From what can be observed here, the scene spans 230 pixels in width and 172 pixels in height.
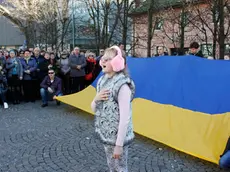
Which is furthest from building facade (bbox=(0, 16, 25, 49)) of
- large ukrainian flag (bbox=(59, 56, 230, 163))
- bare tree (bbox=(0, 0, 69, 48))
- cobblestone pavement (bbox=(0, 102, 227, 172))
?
large ukrainian flag (bbox=(59, 56, 230, 163))

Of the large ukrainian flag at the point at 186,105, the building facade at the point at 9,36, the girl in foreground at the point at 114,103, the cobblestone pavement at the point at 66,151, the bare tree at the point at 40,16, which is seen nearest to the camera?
the girl in foreground at the point at 114,103

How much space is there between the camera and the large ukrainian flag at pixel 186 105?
16.1 feet

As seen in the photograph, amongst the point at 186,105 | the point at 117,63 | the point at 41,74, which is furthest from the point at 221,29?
the point at 117,63

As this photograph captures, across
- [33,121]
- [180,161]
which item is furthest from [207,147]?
[33,121]

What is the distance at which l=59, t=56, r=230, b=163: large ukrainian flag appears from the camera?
16.1 ft

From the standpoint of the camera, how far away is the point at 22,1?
23375mm

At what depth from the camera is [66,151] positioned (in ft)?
18.0

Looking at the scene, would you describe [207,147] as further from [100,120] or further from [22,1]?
[22,1]

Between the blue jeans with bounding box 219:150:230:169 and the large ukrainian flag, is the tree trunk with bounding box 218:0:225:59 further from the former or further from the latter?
the blue jeans with bounding box 219:150:230:169

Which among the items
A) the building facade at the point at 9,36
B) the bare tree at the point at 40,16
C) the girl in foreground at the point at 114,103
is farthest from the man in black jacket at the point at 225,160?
the building facade at the point at 9,36

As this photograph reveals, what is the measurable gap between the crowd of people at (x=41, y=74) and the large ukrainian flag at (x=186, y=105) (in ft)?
11.9

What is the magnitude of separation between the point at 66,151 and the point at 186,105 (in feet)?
7.34

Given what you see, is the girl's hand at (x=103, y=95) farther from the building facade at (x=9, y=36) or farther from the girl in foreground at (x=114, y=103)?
the building facade at (x=9, y=36)

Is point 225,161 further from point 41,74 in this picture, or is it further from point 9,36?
point 9,36
